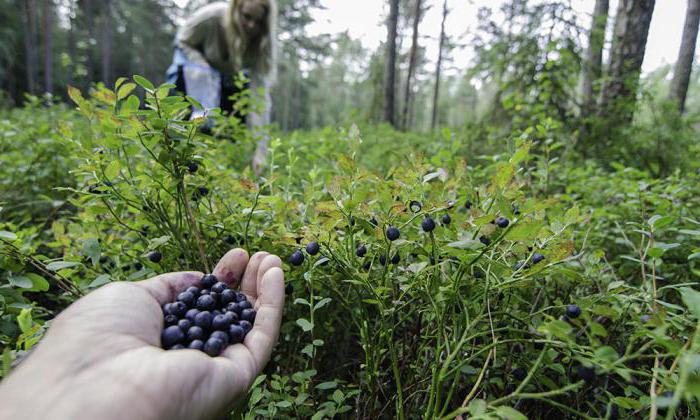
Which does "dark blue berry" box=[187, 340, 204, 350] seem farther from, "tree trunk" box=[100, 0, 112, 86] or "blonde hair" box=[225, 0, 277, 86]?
"tree trunk" box=[100, 0, 112, 86]

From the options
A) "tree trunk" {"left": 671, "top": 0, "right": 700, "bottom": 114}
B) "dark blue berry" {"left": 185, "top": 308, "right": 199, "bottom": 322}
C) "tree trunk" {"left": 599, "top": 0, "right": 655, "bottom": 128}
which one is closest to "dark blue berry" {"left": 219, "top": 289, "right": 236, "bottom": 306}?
"dark blue berry" {"left": 185, "top": 308, "right": 199, "bottom": 322}

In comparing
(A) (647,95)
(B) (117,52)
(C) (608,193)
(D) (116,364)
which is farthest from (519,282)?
(B) (117,52)

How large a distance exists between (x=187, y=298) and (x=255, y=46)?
3929mm

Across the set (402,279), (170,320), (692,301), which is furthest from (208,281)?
(692,301)

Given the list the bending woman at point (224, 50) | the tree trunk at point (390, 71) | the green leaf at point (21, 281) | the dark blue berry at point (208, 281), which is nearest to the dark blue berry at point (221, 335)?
the dark blue berry at point (208, 281)

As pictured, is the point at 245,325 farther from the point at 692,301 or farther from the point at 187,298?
the point at 692,301

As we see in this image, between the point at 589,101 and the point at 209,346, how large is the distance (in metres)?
5.75

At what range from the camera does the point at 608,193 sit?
249 centimetres

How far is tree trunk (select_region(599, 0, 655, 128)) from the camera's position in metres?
4.91

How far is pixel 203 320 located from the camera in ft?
3.81

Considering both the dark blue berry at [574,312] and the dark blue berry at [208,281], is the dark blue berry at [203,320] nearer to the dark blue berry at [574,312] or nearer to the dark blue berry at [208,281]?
the dark blue berry at [208,281]

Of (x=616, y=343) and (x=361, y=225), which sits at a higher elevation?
(x=361, y=225)

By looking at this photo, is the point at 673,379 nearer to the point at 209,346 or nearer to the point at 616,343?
the point at 616,343

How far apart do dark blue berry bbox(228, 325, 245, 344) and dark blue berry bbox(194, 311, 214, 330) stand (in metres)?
0.07
